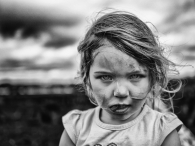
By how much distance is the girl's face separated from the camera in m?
1.71

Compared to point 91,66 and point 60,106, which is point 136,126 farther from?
point 60,106

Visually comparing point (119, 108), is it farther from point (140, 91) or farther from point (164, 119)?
point (164, 119)

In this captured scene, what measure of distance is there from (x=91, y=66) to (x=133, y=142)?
2.02 ft

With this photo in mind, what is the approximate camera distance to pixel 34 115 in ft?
15.0

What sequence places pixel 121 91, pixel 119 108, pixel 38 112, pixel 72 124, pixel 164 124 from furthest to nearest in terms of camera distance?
1. pixel 38 112
2. pixel 72 124
3. pixel 164 124
4. pixel 119 108
5. pixel 121 91

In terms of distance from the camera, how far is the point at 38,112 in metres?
4.59

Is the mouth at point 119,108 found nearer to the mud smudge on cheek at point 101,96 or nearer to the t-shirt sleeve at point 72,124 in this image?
the mud smudge on cheek at point 101,96

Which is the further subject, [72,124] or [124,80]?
[72,124]

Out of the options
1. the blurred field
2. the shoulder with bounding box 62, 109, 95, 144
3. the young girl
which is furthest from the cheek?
the blurred field

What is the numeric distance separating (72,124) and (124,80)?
2.32 feet

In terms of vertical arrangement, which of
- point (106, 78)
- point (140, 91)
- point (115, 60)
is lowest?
point (140, 91)

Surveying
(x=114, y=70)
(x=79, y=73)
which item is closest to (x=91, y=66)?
(x=114, y=70)

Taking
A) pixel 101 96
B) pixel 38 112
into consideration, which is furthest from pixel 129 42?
pixel 38 112

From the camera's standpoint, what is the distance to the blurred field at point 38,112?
12.9 ft
